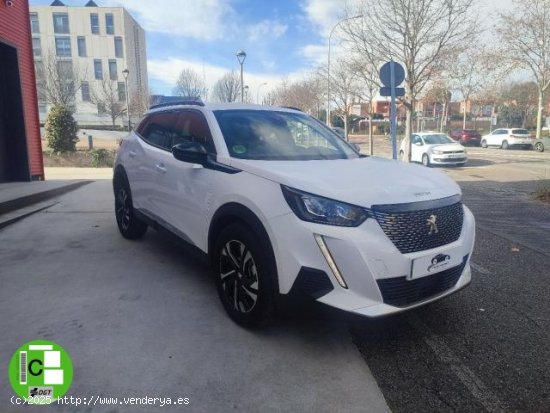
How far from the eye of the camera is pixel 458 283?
314 cm

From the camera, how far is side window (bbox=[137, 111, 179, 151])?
14.6ft

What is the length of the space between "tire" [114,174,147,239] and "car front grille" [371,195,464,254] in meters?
3.62

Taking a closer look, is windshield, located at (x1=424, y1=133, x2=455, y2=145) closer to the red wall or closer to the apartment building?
the red wall

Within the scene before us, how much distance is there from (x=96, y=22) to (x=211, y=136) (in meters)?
68.5

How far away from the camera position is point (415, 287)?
276cm

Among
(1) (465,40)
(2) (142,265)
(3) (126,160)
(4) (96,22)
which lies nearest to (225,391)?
(2) (142,265)

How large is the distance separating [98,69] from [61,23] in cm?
816

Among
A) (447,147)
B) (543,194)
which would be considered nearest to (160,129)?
(543,194)

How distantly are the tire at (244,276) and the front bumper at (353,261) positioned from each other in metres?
0.24

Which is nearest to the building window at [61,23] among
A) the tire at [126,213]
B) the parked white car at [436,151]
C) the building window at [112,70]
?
the building window at [112,70]

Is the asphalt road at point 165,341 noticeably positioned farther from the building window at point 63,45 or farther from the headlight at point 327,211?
the building window at point 63,45

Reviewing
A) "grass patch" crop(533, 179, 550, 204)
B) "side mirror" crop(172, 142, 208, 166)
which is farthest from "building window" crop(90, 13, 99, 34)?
"side mirror" crop(172, 142, 208, 166)

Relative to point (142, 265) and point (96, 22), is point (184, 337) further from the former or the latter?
point (96, 22)

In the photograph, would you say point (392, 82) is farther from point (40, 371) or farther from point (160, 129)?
point (40, 371)
